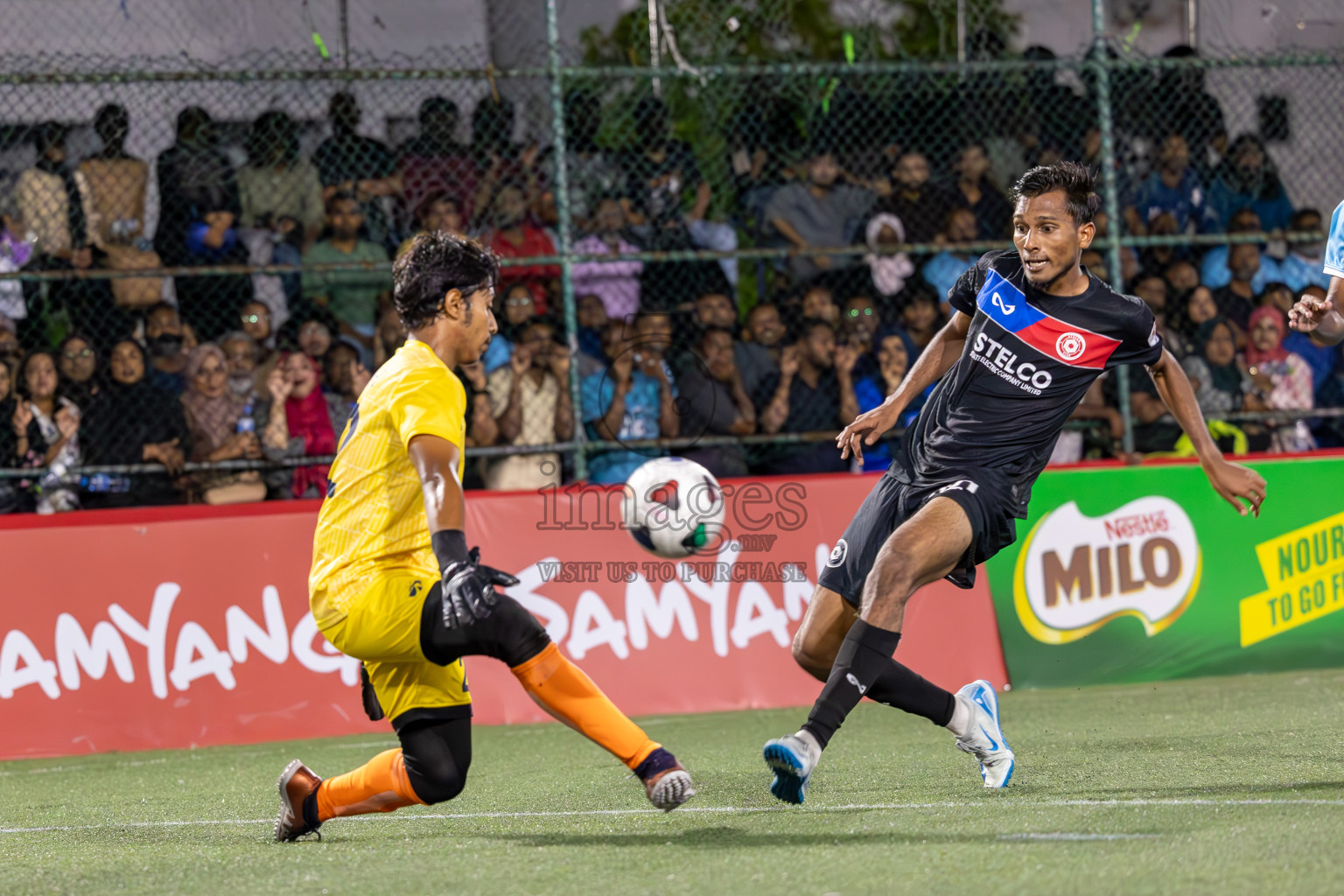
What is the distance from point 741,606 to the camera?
341 inches

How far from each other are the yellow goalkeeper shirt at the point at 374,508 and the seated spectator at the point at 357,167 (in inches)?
226

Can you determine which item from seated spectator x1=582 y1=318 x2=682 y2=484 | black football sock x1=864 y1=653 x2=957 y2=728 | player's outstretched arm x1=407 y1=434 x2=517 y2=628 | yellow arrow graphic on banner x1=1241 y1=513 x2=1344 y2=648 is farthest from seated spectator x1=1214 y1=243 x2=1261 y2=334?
player's outstretched arm x1=407 y1=434 x2=517 y2=628

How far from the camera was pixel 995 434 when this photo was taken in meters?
5.28

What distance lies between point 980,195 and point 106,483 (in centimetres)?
620

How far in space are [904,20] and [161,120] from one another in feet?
19.2

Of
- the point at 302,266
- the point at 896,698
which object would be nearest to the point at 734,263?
the point at 302,266

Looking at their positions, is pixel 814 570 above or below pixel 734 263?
below

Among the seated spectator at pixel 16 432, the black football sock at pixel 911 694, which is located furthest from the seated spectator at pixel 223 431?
the black football sock at pixel 911 694

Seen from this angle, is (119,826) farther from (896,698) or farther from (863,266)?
(863,266)

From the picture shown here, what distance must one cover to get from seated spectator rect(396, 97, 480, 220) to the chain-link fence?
2 centimetres

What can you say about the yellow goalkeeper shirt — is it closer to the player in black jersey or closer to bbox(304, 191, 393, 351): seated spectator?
the player in black jersey

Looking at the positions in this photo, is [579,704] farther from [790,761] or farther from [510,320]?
[510,320]

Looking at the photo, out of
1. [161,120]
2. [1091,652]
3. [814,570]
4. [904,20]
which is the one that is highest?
[904,20]

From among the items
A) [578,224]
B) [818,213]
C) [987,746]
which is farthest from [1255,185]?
[987,746]
